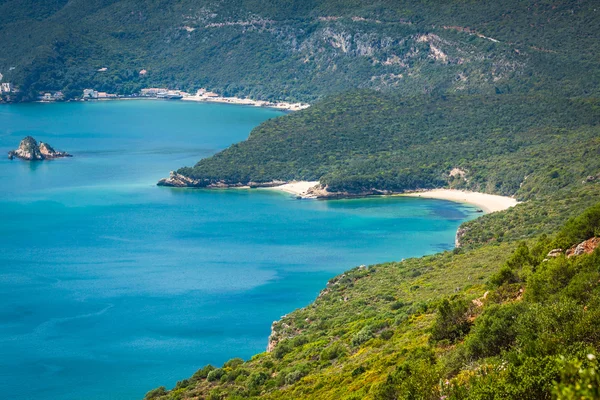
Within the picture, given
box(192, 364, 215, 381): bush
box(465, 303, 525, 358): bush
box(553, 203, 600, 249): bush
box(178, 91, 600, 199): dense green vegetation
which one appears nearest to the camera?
box(465, 303, 525, 358): bush

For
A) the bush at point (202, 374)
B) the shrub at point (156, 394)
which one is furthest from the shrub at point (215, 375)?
the shrub at point (156, 394)

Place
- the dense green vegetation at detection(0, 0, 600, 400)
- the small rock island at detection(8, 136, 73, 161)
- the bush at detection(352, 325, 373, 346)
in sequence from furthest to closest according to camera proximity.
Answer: the small rock island at detection(8, 136, 73, 161) < the bush at detection(352, 325, 373, 346) < the dense green vegetation at detection(0, 0, 600, 400)

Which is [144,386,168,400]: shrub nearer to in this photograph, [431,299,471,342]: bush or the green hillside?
the green hillside

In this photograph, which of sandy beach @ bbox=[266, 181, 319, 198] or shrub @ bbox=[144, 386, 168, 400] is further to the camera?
sandy beach @ bbox=[266, 181, 319, 198]

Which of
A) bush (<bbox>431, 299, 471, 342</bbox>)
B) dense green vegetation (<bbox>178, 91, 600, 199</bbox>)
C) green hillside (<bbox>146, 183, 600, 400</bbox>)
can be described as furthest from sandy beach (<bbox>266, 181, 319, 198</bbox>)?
bush (<bbox>431, 299, 471, 342</bbox>)

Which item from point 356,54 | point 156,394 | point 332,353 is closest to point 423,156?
point 156,394

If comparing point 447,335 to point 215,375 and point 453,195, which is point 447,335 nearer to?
point 215,375

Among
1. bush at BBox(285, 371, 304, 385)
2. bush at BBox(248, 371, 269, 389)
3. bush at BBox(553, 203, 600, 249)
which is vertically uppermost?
bush at BBox(553, 203, 600, 249)

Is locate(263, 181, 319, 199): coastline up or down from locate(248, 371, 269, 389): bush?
up
